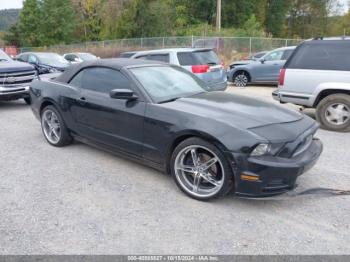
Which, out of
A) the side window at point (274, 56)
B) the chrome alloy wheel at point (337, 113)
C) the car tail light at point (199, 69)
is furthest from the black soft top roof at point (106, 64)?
the side window at point (274, 56)

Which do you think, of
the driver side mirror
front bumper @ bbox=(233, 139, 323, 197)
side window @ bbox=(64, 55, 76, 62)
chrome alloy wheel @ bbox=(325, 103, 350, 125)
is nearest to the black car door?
the driver side mirror

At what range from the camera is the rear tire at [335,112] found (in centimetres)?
657

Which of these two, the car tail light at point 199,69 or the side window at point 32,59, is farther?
the side window at point 32,59

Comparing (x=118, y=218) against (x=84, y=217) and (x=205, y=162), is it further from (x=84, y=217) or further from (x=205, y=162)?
(x=205, y=162)

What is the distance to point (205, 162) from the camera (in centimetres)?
378

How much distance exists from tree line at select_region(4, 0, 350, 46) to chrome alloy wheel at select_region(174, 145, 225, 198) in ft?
87.0

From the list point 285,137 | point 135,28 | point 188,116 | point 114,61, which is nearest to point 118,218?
point 188,116

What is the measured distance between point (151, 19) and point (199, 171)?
3822 centimetres

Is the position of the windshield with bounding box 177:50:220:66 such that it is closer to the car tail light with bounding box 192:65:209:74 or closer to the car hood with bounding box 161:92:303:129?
the car tail light with bounding box 192:65:209:74

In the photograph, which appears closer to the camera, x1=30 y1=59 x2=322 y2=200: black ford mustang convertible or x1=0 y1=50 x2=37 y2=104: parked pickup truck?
x1=30 y1=59 x2=322 y2=200: black ford mustang convertible

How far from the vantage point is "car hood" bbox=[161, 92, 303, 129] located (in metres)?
3.68

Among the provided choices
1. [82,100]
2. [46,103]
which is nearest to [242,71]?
[46,103]

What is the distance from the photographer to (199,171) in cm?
380

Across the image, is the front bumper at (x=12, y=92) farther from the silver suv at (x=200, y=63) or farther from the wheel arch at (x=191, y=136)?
the wheel arch at (x=191, y=136)
